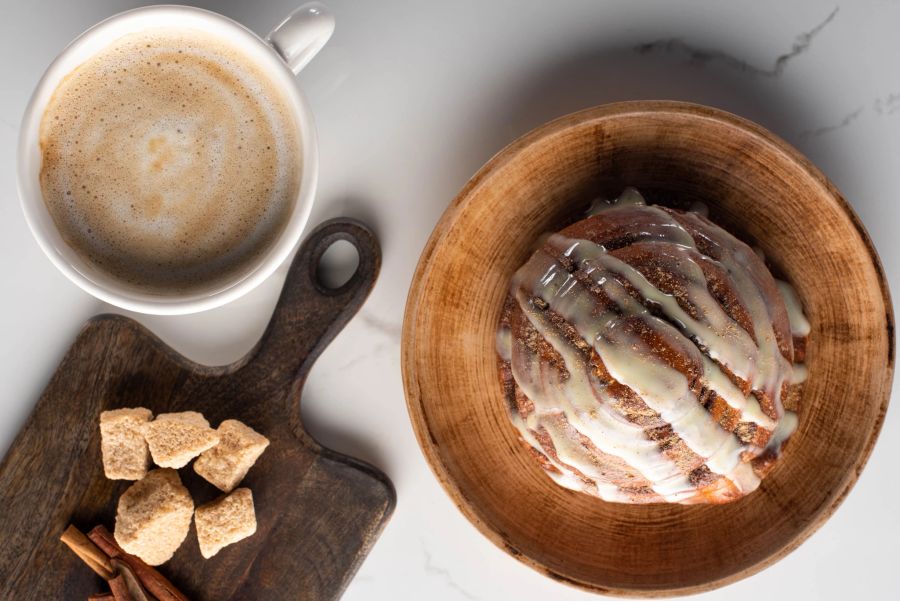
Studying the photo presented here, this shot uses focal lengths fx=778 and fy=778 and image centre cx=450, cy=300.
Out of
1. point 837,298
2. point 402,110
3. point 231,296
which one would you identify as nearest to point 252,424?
point 231,296

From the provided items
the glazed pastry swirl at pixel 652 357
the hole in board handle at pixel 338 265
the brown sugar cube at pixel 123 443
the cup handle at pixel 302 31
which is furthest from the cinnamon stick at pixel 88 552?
the cup handle at pixel 302 31

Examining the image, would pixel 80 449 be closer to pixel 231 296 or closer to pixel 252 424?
pixel 252 424

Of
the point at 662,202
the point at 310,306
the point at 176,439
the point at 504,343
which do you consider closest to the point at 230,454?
the point at 176,439

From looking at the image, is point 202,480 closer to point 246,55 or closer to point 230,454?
point 230,454

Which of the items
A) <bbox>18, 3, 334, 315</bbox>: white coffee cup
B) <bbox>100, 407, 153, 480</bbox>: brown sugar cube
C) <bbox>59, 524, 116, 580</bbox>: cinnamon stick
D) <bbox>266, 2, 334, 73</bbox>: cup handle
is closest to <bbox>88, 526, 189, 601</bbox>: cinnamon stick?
<bbox>59, 524, 116, 580</bbox>: cinnamon stick

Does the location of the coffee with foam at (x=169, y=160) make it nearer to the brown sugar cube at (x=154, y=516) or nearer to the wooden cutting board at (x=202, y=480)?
the wooden cutting board at (x=202, y=480)

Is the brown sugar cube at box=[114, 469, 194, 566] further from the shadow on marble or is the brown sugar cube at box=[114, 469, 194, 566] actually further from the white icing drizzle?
the shadow on marble

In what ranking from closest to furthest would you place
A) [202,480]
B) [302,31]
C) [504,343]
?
1. [302,31]
2. [504,343]
3. [202,480]
